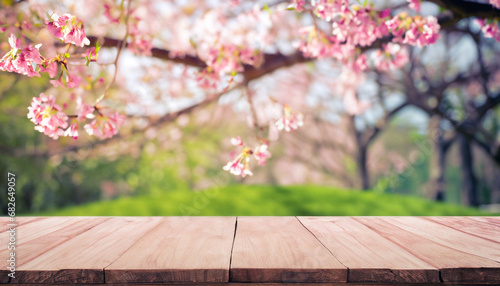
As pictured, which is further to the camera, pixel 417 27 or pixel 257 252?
pixel 417 27

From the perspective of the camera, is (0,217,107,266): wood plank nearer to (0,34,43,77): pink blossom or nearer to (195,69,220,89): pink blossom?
(0,34,43,77): pink blossom

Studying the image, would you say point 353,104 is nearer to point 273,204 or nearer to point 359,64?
point 273,204

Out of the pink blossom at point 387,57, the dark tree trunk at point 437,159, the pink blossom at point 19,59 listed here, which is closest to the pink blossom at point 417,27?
the pink blossom at point 387,57

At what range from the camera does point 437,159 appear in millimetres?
5004

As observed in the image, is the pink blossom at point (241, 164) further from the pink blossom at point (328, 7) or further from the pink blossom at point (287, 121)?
the pink blossom at point (328, 7)

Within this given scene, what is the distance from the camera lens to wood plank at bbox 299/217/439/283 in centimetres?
87

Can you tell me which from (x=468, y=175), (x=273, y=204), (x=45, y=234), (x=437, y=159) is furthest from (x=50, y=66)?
(x=468, y=175)

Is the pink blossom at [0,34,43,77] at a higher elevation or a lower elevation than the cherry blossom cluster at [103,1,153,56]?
lower

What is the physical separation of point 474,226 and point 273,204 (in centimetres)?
206

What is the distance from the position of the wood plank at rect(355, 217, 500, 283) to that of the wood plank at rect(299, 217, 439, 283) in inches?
1.1

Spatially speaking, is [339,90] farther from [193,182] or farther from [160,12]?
[193,182]

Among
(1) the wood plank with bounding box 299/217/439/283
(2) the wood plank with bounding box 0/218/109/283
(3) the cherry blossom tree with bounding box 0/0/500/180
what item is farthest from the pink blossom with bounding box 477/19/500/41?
(2) the wood plank with bounding box 0/218/109/283

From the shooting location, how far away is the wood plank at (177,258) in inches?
34.1

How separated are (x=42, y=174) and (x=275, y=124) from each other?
171 inches
